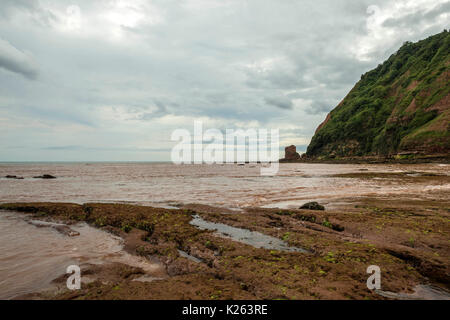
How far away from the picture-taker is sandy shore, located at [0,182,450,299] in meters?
4.69

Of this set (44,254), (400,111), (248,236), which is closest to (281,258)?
(248,236)

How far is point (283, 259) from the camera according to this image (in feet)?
20.1

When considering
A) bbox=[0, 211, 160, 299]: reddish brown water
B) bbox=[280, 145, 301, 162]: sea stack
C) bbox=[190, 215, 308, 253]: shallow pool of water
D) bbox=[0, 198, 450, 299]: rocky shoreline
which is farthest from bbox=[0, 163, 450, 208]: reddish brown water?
bbox=[280, 145, 301, 162]: sea stack

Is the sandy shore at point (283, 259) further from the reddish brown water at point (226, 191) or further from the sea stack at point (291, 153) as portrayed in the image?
the sea stack at point (291, 153)

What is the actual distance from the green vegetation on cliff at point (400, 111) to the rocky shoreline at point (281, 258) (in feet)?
298

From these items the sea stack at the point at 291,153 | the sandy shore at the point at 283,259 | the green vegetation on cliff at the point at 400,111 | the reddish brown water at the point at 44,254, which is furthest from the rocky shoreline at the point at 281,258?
the sea stack at the point at 291,153

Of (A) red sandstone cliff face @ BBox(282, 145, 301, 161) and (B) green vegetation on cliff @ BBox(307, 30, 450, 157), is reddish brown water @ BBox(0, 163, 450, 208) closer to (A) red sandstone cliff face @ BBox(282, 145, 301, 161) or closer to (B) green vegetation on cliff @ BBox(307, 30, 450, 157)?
(B) green vegetation on cliff @ BBox(307, 30, 450, 157)

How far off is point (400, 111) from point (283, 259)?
126791 mm

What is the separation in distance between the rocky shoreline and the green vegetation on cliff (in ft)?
298

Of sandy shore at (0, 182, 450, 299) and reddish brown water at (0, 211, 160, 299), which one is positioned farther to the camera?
reddish brown water at (0, 211, 160, 299)

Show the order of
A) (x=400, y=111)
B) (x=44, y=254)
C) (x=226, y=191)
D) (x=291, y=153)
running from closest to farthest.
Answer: (x=44, y=254) < (x=226, y=191) < (x=400, y=111) < (x=291, y=153)

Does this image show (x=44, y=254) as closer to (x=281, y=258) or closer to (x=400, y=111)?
(x=281, y=258)

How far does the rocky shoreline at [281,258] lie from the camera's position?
469 cm
